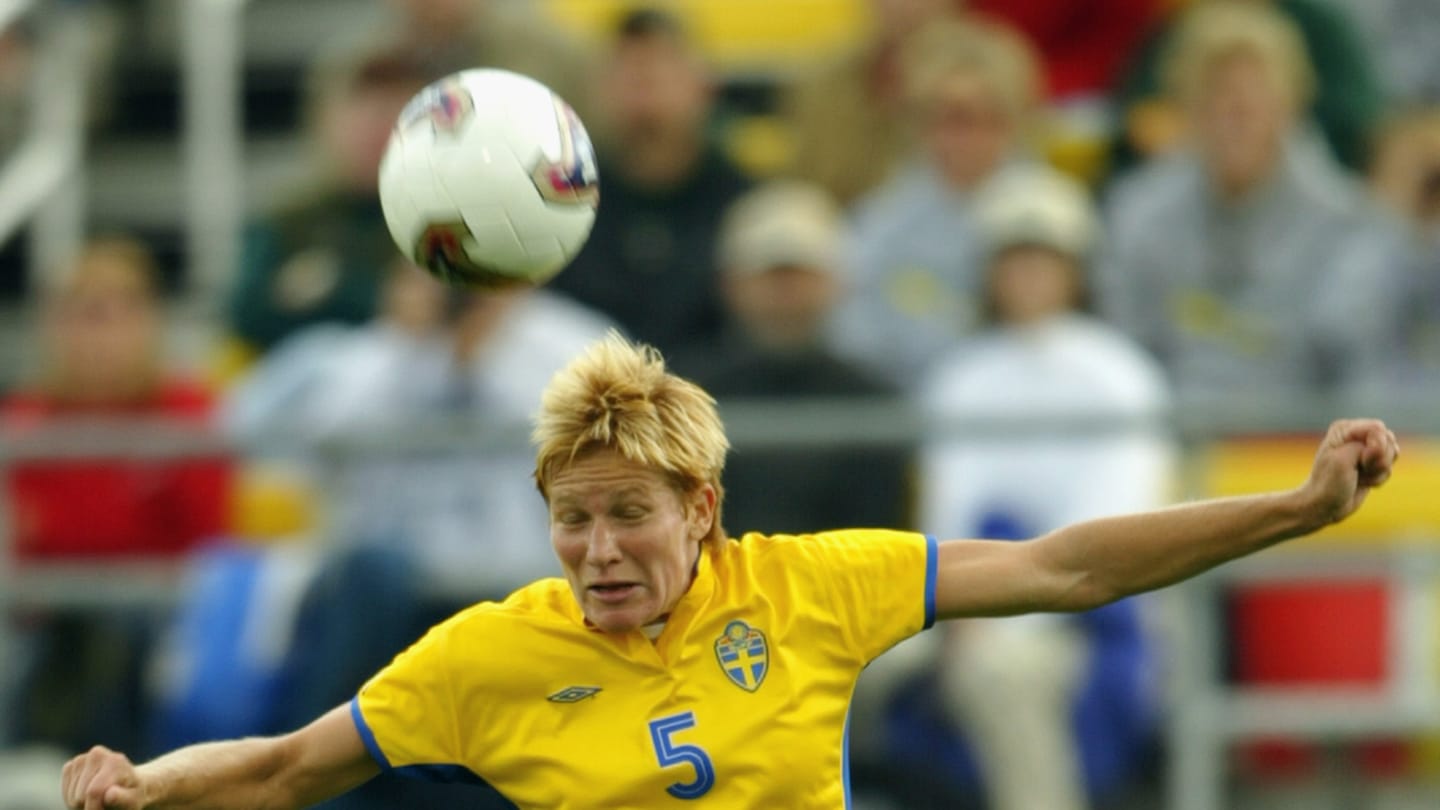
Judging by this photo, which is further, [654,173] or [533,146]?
[654,173]

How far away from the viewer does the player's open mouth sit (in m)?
5.01

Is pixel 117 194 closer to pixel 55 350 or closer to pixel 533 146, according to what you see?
pixel 55 350

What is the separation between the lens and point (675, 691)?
512cm

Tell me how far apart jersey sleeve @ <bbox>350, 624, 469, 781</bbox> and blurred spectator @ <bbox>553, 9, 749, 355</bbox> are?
418 cm

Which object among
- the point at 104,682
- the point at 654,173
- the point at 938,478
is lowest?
the point at 104,682

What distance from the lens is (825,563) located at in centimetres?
524

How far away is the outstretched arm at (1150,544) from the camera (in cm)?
482

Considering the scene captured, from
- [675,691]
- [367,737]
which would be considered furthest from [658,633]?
[367,737]

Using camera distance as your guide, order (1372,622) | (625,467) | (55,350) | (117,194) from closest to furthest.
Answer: (625,467), (1372,622), (55,350), (117,194)

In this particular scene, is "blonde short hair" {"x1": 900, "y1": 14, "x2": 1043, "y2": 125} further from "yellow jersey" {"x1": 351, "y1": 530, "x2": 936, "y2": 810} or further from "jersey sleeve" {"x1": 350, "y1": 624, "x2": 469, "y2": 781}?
"jersey sleeve" {"x1": 350, "y1": 624, "x2": 469, "y2": 781}

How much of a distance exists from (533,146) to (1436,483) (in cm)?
394

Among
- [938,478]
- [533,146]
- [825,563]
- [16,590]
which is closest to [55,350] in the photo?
[16,590]

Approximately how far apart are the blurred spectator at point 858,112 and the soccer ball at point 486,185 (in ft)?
14.4

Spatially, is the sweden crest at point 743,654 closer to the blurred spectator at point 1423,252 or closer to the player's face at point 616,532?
the player's face at point 616,532
